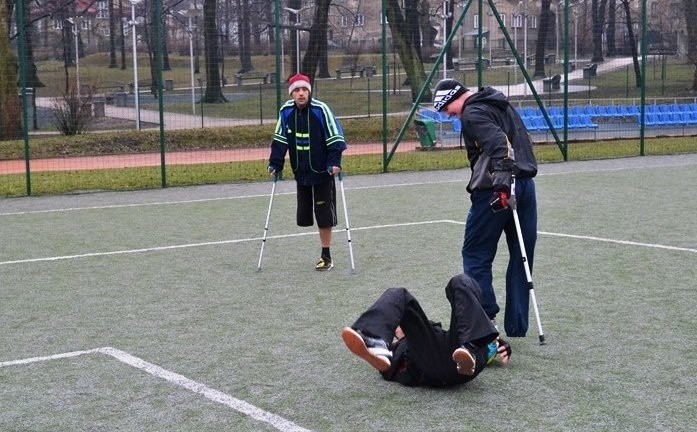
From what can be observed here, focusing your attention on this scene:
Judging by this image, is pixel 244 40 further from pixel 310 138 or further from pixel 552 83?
pixel 310 138

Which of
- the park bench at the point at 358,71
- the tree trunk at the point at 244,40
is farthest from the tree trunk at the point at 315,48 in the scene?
the tree trunk at the point at 244,40

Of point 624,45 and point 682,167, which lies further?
point 624,45

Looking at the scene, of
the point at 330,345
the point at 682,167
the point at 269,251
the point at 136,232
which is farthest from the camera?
the point at 682,167

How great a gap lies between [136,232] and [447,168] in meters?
9.46

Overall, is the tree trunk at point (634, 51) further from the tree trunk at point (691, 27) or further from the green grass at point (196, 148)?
the green grass at point (196, 148)

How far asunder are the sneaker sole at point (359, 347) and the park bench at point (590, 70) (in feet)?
75.8

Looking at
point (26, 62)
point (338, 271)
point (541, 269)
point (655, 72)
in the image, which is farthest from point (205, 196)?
point (655, 72)

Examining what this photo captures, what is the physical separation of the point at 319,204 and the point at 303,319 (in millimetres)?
2680

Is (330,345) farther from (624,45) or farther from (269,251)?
(624,45)

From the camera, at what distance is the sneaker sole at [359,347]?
6.19m

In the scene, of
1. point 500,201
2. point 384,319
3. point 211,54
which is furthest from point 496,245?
point 211,54

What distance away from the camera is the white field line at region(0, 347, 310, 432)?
5965 millimetres

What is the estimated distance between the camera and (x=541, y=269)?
10.4 metres

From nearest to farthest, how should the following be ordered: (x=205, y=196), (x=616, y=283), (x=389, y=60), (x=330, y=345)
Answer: (x=330, y=345) → (x=616, y=283) → (x=205, y=196) → (x=389, y=60)
